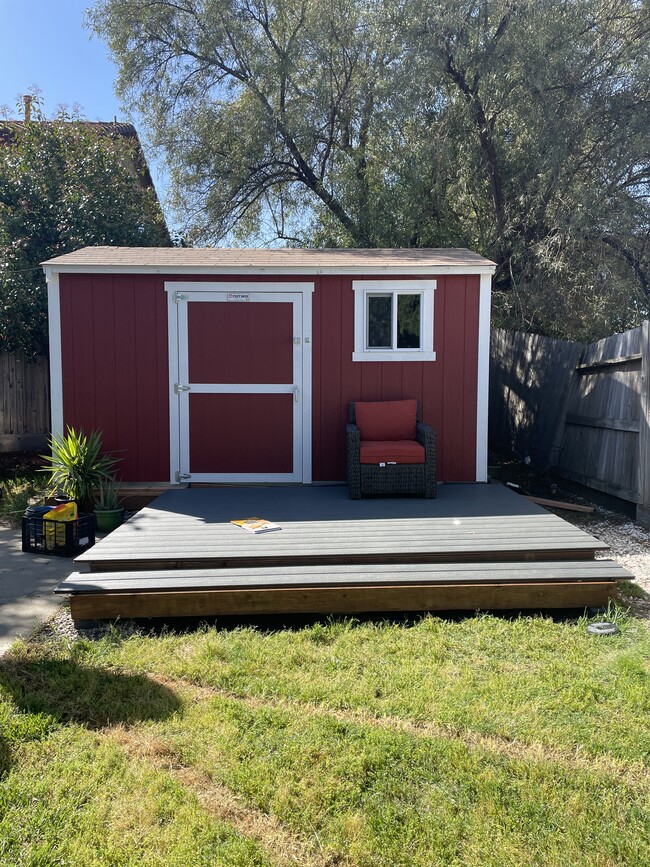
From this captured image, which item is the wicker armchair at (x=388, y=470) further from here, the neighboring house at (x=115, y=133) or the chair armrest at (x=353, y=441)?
the neighboring house at (x=115, y=133)

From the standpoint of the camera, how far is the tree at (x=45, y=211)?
9344 mm

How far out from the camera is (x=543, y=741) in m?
2.61

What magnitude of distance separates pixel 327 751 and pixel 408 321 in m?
5.01

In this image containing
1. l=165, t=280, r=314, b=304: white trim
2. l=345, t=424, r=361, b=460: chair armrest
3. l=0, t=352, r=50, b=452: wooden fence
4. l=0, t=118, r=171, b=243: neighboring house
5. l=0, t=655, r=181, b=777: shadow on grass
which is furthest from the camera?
l=0, t=118, r=171, b=243: neighboring house

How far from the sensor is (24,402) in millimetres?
9844

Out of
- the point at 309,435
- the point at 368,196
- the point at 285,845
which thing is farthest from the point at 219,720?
the point at 368,196

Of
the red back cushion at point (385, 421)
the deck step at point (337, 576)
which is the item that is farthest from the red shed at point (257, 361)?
the deck step at point (337, 576)

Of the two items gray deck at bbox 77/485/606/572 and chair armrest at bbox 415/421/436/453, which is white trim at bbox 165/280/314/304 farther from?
gray deck at bbox 77/485/606/572

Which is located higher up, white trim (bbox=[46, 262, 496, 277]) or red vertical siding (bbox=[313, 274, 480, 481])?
white trim (bbox=[46, 262, 496, 277])

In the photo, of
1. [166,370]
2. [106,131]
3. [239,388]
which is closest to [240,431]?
[239,388]

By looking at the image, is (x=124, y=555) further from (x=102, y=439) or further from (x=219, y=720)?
(x=102, y=439)

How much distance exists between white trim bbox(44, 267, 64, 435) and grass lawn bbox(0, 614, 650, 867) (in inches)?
147

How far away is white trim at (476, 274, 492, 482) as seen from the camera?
22.5 ft

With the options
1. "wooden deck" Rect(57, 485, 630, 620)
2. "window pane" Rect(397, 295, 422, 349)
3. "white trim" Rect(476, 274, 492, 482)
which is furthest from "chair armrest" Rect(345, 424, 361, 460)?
"white trim" Rect(476, 274, 492, 482)
